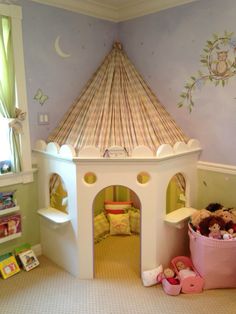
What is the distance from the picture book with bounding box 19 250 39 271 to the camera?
2.56 m

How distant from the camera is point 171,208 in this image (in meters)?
3.06

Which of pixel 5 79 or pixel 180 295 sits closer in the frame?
pixel 180 295

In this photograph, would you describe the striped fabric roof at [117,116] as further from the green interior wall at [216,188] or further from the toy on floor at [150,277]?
the toy on floor at [150,277]

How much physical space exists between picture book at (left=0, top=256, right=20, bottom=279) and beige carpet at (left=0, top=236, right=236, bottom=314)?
0.05 m

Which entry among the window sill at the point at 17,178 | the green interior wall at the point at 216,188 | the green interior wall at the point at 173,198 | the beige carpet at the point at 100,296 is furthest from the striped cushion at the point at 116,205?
the window sill at the point at 17,178

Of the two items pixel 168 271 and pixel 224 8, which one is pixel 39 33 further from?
pixel 168 271

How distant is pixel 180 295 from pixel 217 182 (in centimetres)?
103

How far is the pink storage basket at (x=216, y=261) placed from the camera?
7.16ft

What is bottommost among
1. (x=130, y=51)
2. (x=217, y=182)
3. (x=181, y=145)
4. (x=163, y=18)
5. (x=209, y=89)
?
(x=217, y=182)

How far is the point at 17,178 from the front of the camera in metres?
2.57

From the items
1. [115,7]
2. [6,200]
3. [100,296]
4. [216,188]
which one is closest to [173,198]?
[216,188]

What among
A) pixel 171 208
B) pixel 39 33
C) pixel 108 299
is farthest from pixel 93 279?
pixel 39 33

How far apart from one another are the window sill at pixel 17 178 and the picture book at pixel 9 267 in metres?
0.68

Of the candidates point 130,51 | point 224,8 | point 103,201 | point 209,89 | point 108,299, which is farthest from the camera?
point 103,201
